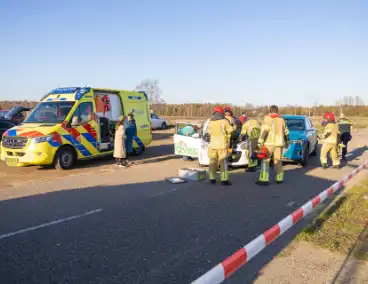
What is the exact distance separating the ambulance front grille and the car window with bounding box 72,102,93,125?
156 centimetres

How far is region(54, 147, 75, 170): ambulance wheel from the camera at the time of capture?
10.3 m

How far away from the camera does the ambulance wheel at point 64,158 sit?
1026 centimetres

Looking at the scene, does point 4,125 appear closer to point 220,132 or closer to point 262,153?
point 220,132

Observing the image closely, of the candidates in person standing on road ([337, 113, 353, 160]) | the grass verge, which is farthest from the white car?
person standing on road ([337, 113, 353, 160])

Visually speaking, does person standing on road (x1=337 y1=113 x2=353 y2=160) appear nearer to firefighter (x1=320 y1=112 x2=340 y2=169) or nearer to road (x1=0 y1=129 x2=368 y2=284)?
firefighter (x1=320 y1=112 x2=340 y2=169)

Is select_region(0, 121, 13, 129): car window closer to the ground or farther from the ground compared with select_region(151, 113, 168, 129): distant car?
farther from the ground

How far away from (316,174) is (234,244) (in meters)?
6.44

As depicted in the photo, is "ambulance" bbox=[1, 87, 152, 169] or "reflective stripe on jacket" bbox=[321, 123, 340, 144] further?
"reflective stripe on jacket" bbox=[321, 123, 340, 144]

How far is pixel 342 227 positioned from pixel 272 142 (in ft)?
11.6

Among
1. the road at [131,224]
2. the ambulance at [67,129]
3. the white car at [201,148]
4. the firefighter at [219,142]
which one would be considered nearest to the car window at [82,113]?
the ambulance at [67,129]

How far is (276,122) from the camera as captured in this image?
8.56 meters

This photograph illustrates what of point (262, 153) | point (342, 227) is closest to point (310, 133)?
point (262, 153)

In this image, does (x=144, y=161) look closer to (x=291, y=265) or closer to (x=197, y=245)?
(x=197, y=245)

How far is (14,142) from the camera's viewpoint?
9984mm
